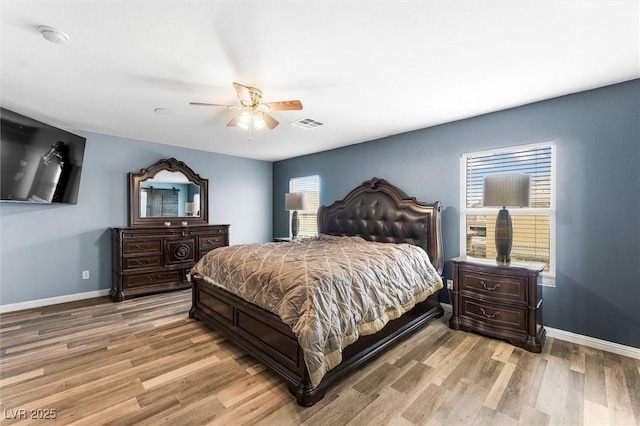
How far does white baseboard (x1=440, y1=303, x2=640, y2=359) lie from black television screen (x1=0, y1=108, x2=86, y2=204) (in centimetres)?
608

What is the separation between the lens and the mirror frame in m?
4.64

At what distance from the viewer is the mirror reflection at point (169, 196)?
15.6ft

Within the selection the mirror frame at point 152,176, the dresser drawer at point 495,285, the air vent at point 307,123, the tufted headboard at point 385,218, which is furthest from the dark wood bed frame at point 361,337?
the mirror frame at point 152,176

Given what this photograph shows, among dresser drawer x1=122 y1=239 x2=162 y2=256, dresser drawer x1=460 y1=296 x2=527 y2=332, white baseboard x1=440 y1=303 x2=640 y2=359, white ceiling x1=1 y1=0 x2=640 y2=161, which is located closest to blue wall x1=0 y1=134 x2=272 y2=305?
dresser drawer x1=122 y1=239 x2=162 y2=256

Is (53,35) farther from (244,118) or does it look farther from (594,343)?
(594,343)

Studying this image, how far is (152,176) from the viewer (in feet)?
15.7

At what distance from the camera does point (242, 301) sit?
2607 mm

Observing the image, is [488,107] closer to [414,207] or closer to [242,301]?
[414,207]

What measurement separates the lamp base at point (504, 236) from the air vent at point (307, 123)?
240 cm

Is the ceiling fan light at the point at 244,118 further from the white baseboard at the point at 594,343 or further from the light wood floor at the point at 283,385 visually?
the white baseboard at the point at 594,343

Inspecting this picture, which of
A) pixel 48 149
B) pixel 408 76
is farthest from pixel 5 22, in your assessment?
pixel 408 76

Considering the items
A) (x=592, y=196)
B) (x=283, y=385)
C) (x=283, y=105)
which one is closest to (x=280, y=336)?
(x=283, y=385)

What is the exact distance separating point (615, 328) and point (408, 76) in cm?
295

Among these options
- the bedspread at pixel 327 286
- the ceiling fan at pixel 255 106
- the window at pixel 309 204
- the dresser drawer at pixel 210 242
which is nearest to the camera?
the bedspread at pixel 327 286
